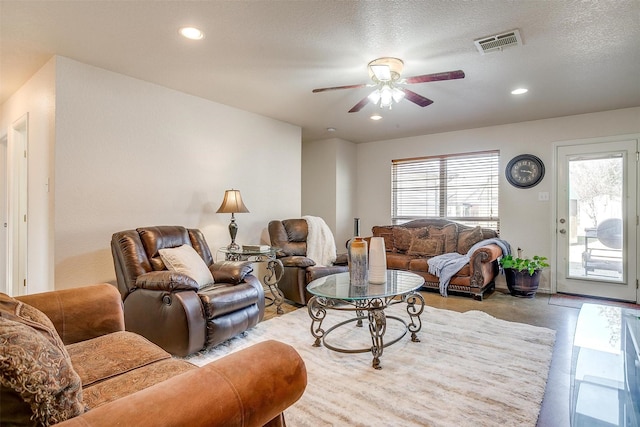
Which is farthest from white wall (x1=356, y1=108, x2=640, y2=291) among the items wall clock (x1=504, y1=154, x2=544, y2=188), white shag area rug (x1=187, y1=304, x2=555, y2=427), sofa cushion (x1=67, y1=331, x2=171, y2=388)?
sofa cushion (x1=67, y1=331, x2=171, y2=388)

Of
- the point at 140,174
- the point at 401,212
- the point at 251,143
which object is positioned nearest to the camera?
the point at 140,174

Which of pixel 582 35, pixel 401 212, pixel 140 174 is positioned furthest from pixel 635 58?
pixel 140 174

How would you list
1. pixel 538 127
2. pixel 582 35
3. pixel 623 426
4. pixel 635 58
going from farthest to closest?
pixel 538 127 → pixel 635 58 → pixel 582 35 → pixel 623 426

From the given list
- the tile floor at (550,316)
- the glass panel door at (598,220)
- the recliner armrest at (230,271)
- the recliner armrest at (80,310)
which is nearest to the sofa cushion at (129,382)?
the recliner armrest at (80,310)

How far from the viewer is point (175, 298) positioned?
8.16 feet

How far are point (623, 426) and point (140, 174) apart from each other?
12.8ft

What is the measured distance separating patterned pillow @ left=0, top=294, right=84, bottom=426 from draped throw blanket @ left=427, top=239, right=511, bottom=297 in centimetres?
428

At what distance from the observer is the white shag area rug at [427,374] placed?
1893 millimetres

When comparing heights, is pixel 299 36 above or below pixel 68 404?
above

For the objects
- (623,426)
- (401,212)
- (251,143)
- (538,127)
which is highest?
(538,127)

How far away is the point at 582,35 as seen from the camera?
2.48m

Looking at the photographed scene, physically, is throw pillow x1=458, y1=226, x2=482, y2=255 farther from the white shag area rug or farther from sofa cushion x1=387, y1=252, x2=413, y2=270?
the white shag area rug

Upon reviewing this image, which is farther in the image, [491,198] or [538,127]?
[491,198]

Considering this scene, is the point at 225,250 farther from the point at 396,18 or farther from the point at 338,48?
the point at 396,18
